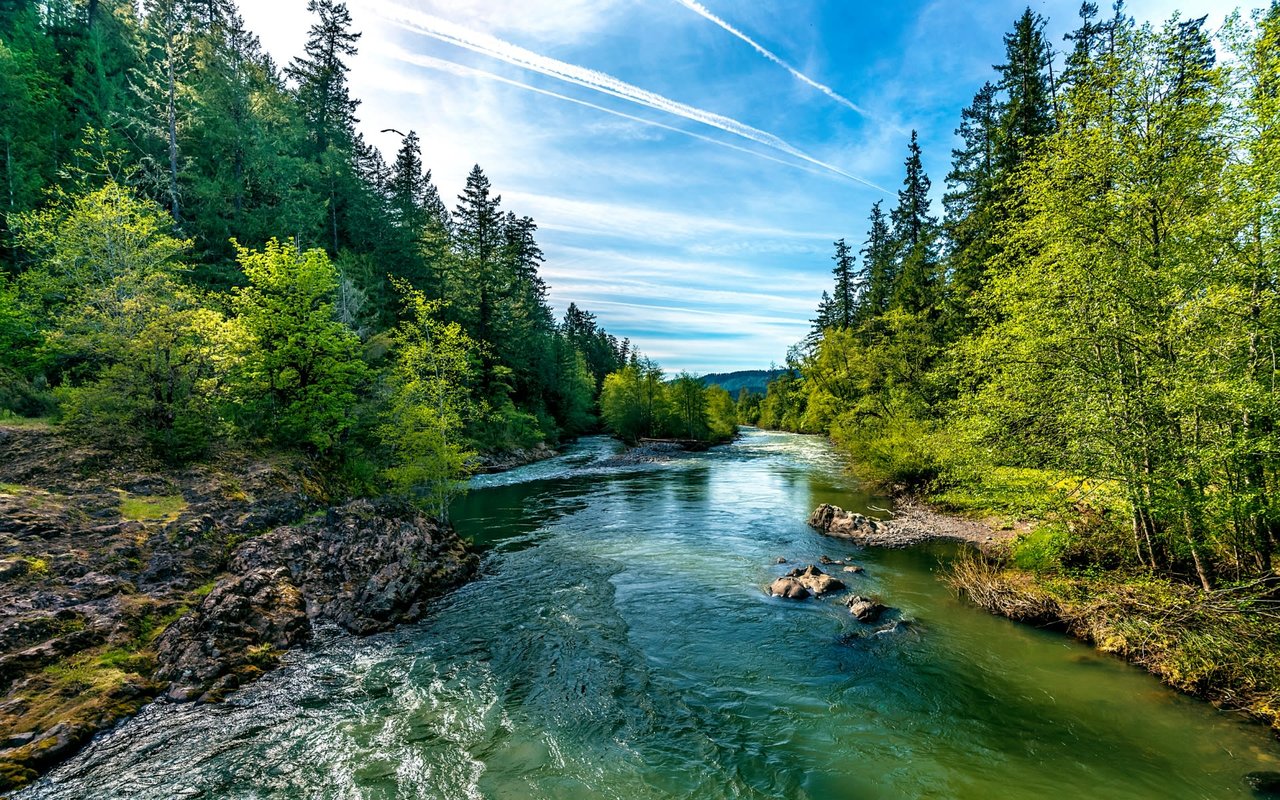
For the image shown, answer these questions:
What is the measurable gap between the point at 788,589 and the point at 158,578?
53.1ft

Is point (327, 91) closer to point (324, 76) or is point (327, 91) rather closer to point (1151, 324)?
point (324, 76)

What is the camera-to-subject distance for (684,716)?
9.27 metres

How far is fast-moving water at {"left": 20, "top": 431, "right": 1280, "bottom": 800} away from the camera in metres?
7.40

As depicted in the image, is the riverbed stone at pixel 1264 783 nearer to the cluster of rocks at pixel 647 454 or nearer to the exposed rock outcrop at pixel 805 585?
the exposed rock outcrop at pixel 805 585

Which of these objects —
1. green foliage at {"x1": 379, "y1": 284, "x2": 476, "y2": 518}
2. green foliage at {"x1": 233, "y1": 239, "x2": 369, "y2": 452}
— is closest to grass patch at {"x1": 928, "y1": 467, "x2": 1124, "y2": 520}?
green foliage at {"x1": 379, "y1": 284, "x2": 476, "y2": 518}

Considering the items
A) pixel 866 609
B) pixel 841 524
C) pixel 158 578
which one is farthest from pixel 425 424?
pixel 841 524

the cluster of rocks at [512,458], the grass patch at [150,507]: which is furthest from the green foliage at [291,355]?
the cluster of rocks at [512,458]

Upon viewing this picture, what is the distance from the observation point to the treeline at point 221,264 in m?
15.6

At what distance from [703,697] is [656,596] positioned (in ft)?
16.5

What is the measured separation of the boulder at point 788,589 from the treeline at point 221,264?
13824mm

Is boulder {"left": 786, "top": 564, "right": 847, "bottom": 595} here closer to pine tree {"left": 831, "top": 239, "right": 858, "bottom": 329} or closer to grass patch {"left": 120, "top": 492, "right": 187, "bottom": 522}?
grass patch {"left": 120, "top": 492, "right": 187, "bottom": 522}

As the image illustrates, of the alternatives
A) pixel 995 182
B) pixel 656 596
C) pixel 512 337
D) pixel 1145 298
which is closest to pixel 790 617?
pixel 656 596

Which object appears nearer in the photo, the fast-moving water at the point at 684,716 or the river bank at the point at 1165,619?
the fast-moving water at the point at 684,716

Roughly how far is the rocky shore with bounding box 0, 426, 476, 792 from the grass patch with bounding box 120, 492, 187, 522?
5 cm
